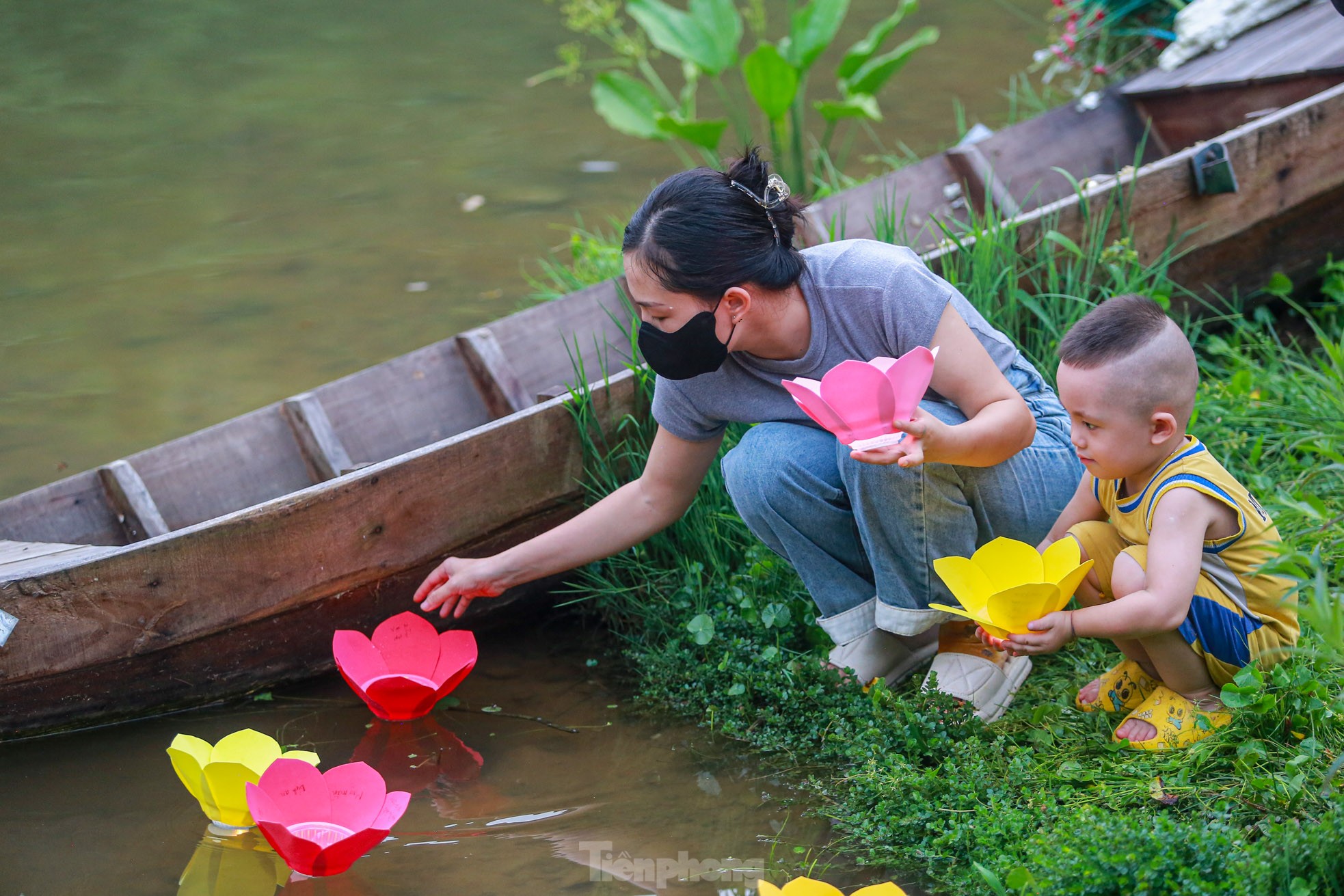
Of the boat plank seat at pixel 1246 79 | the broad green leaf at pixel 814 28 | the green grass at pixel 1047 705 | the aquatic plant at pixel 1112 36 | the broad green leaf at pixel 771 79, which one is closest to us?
the green grass at pixel 1047 705

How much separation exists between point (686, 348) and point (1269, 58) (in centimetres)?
292

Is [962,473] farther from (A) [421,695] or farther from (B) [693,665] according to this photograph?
(A) [421,695]

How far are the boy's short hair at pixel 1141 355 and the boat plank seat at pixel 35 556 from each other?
5.80 feet

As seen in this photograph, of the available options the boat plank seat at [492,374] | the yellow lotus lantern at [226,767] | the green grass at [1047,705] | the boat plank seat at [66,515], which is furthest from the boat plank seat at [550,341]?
the yellow lotus lantern at [226,767]

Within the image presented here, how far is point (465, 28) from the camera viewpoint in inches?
363

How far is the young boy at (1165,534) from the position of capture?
5.91 ft

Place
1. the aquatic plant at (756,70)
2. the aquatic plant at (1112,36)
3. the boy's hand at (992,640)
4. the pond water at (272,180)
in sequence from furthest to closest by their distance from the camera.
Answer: the pond water at (272,180) < the aquatic plant at (1112,36) < the aquatic plant at (756,70) < the boy's hand at (992,640)

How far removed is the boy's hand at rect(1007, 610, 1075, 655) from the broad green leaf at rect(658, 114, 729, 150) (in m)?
2.58

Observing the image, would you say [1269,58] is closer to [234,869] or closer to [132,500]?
[132,500]

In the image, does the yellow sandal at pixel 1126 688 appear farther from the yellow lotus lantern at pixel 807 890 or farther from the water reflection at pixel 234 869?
the water reflection at pixel 234 869

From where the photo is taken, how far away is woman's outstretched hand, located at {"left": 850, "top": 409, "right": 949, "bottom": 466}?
178 centimetres

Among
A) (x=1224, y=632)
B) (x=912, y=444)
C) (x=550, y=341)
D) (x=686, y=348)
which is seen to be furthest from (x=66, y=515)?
(x=1224, y=632)

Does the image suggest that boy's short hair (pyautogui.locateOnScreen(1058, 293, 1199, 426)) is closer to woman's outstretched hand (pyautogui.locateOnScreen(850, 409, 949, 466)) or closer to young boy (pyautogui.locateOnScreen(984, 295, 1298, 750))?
young boy (pyautogui.locateOnScreen(984, 295, 1298, 750))

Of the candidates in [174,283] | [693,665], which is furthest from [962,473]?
[174,283]
